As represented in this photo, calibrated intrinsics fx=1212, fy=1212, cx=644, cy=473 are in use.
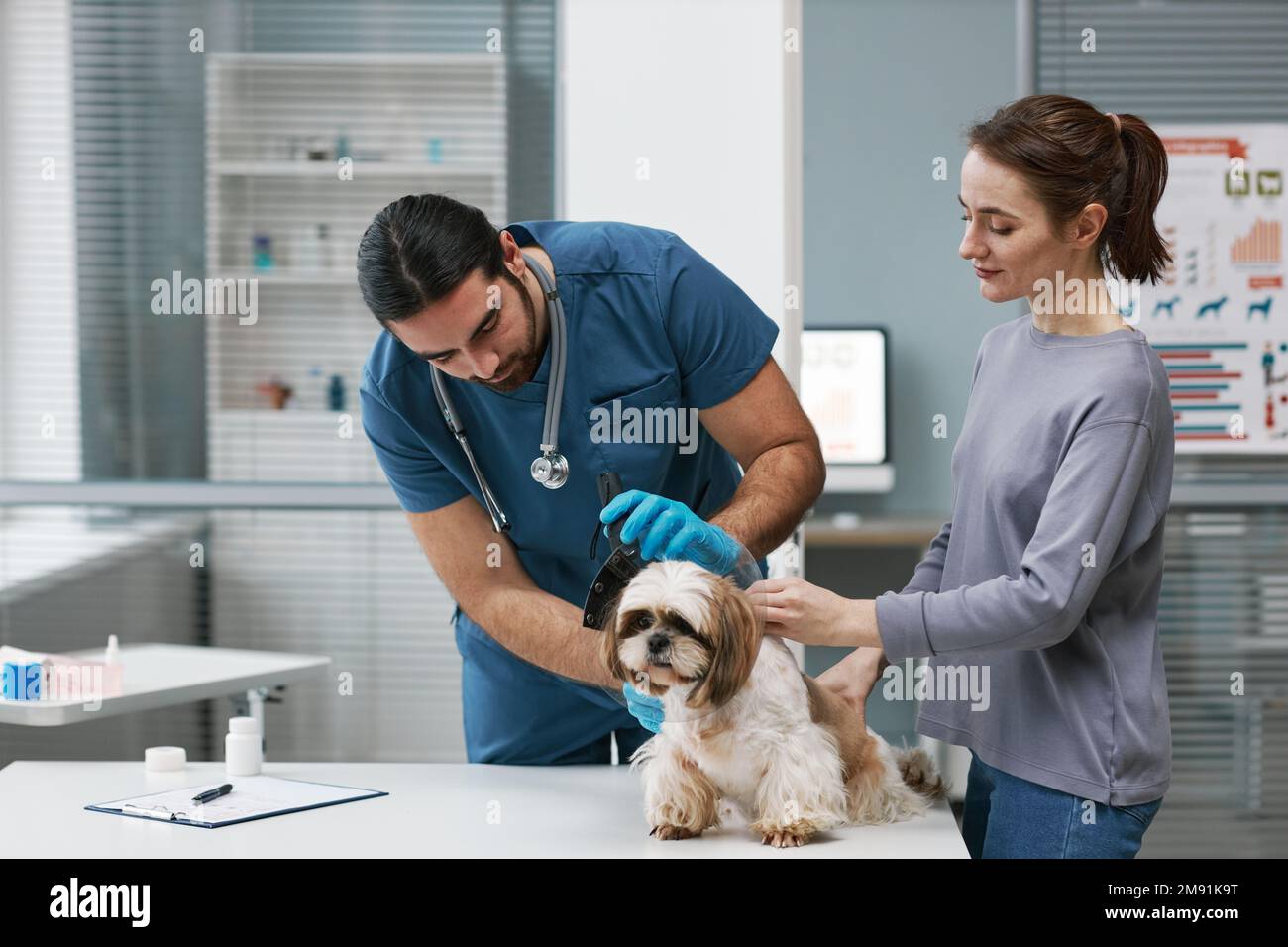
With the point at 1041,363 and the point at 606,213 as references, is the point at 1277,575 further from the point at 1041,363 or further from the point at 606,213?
the point at 1041,363

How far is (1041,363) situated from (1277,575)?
2.93 meters

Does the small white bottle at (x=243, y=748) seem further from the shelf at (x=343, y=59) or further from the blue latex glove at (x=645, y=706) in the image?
the shelf at (x=343, y=59)

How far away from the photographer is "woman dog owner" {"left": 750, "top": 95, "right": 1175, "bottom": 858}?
49.9 inches

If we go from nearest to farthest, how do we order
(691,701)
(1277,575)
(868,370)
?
(691,701) → (1277,575) → (868,370)

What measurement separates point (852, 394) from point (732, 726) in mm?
3143

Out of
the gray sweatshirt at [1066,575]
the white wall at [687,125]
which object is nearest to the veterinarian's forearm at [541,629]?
the gray sweatshirt at [1066,575]

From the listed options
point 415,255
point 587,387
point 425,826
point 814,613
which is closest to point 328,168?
point 587,387

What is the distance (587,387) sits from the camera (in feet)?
5.70

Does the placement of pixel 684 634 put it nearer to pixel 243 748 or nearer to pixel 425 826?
pixel 425 826

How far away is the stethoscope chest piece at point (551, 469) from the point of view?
1.67 m

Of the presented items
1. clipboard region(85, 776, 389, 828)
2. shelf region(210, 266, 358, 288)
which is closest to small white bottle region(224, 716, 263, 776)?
clipboard region(85, 776, 389, 828)

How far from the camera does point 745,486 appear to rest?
1685 millimetres

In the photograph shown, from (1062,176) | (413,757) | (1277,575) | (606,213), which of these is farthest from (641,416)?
(1277,575)

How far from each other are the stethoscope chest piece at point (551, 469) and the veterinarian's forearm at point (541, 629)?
0.56 feet
